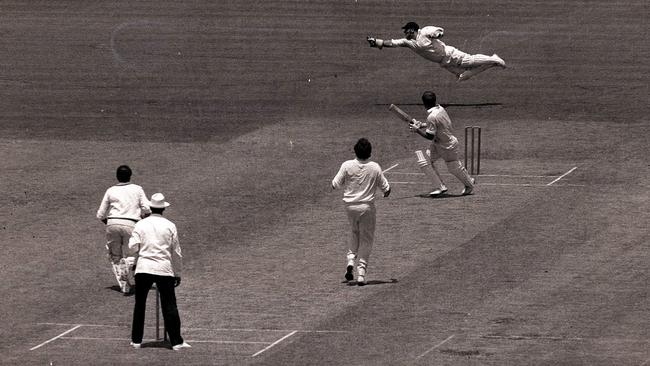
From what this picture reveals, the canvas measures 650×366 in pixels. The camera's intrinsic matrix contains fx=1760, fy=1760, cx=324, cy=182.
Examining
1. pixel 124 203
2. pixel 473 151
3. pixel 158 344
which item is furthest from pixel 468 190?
pixel 158 344

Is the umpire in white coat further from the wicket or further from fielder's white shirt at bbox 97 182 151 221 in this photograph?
the wicket

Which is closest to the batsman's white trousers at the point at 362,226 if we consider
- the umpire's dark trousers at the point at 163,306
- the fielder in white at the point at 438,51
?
the umpire's dark trousers at the point at 163,306

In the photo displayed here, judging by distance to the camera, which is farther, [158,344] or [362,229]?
[362,229]

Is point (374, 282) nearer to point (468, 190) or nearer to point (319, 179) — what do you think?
point (468, 190)

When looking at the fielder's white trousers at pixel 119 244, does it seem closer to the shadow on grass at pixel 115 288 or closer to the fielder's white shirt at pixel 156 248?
the shadow on grass at pixel 115 288

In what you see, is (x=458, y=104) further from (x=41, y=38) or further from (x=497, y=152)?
(x=41, y=38)
